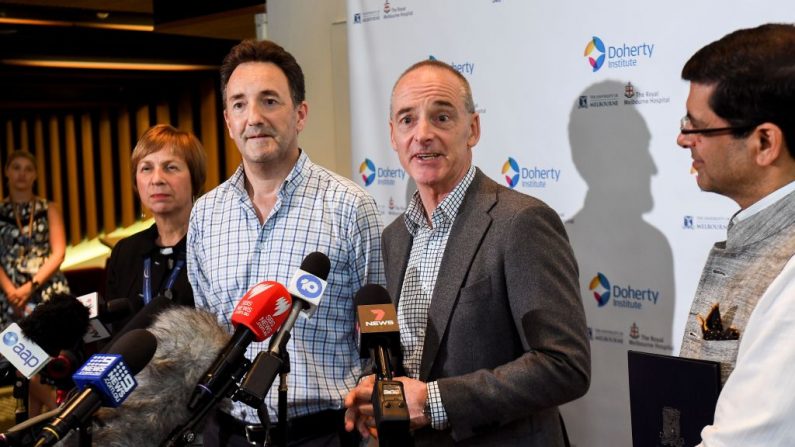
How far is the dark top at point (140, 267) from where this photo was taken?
292 cm

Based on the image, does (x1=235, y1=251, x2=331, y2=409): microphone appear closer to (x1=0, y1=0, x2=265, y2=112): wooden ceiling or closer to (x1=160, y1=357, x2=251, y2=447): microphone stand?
A: (x1=160, y1=357, x2=251, y2=447): microphone stand

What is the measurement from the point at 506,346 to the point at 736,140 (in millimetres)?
680

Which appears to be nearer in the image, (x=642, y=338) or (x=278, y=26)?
(x=642, y=338)

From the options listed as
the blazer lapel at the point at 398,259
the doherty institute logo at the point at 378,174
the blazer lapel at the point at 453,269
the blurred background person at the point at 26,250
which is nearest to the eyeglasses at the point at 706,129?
the blazer lapel at the point at 453,269

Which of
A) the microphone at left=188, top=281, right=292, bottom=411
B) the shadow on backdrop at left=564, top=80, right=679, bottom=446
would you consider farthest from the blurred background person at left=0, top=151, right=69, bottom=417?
the microphone at left=188, top=281, right=292, bottom=411

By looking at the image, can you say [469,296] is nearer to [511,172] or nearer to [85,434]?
[85,434]

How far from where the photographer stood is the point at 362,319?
5.08 feet

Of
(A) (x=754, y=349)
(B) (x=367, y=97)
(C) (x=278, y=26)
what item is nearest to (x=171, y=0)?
(C) (x=278, y=26)

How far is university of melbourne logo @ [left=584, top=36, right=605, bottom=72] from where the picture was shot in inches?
113

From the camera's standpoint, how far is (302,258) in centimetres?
230

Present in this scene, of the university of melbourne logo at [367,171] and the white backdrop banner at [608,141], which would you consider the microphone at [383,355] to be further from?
the university of melbourne logo at [367,171]

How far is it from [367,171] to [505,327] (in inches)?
80.3

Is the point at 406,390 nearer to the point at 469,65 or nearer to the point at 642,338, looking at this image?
the point at 642,338

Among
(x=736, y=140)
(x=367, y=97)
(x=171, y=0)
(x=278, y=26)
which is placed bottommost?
(x=736, y=140)
